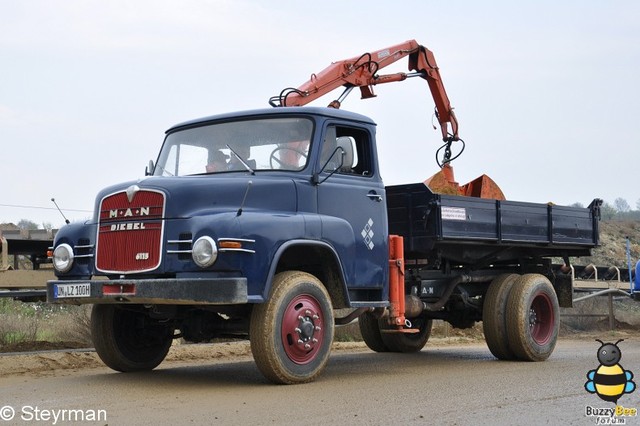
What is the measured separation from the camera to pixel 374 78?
15.5 metres

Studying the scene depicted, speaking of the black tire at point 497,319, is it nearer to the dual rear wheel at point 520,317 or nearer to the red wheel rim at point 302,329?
the dual rear wheel at point 520,317

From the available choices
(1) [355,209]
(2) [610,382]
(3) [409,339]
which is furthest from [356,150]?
(3) [409,339]

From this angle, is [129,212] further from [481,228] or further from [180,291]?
[481,228]

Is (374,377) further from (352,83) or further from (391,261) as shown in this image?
(352,83)

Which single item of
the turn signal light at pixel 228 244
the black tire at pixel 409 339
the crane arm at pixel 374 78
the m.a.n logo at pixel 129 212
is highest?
the crane arm at pixel 374 78

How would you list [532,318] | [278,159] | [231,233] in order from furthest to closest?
[532,318], [278,159], [231,233]

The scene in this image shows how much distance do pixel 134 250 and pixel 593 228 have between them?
24.3ft

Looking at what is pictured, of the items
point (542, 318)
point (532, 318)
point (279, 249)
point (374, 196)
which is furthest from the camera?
point (542, 318)

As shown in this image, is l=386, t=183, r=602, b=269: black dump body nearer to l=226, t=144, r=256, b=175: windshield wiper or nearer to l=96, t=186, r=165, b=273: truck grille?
l=226, t=144, r=256, b=175: windshield wiper

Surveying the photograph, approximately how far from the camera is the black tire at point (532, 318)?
12.0m

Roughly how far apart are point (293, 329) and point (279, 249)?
77cm

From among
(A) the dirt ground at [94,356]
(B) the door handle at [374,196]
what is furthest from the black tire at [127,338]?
(B) the door handle at [374,196]

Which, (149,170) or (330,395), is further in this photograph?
(149,170)

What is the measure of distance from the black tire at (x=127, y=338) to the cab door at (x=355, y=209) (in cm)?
219
